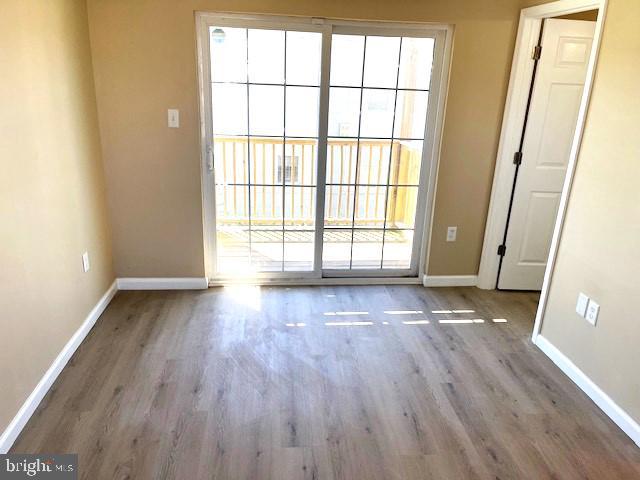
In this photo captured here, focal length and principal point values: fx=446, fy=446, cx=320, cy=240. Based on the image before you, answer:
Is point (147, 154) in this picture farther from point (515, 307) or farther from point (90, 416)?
point (515, 307)

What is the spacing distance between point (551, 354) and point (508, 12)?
2397 mm

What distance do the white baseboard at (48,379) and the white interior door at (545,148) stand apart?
10.3 ft

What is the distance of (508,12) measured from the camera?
3.21 meters

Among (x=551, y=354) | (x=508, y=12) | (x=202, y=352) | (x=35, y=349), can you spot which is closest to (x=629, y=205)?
(x=551, y=354)

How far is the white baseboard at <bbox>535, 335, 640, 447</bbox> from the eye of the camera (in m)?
2.21

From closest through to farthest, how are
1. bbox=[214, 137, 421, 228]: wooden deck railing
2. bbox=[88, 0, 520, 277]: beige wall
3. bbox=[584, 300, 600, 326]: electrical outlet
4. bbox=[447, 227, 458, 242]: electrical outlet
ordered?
bbox=[584, 300, 600, 326]: electrical outlet < bbox=[88, 0, 520, 277]: beige wall < bbox=[214, 137, 421, 228]: wooden deck railing < bbox=[447, 227, 458, 242]: electrical outlet

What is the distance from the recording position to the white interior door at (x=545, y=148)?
3201 millimetres

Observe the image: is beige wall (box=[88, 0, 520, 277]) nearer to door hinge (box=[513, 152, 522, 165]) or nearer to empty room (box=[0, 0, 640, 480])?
empty room (box=[0, 0, 640, 480])

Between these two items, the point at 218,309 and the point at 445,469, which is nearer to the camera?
the point at 445,469

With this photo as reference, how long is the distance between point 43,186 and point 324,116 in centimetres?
192

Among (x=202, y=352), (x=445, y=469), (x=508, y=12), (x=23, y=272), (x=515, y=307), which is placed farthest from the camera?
(x=515, y=307)

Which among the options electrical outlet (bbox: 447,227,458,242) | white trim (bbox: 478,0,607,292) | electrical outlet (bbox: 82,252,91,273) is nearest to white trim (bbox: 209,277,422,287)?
electrical outlet (bbox: 447,227,458,242)

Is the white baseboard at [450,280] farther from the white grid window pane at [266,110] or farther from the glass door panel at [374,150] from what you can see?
the white grid window pane at [266,110]

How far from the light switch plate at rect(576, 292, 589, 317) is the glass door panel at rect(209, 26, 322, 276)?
1963 millimetres
